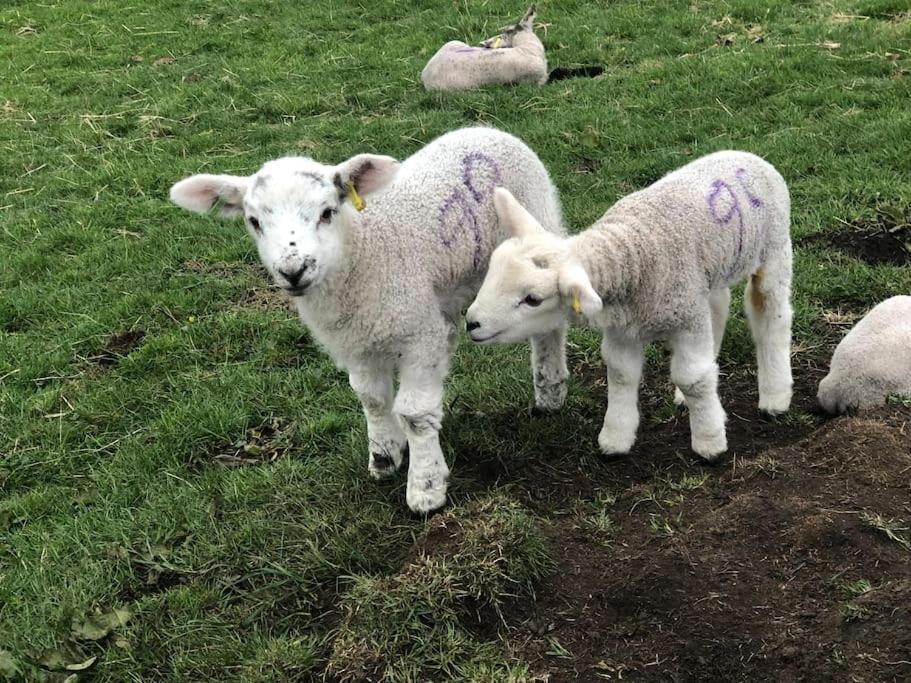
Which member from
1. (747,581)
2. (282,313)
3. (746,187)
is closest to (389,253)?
(746,187)

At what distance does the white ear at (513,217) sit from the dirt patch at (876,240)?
3198 mm

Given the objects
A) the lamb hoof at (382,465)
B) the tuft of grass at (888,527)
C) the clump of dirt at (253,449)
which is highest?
the tuft of grass at (888,527)

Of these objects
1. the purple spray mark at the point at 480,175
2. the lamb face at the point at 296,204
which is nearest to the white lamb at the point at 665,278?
the purple spray mark at the point at 480,175

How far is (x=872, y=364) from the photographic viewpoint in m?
4.18

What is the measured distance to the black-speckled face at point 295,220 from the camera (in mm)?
3346

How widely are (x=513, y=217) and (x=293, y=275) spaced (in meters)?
1.04

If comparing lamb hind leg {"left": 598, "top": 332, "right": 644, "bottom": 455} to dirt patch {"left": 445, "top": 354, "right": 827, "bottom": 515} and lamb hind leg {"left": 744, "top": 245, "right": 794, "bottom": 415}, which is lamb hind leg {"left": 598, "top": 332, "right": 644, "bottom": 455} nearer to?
dirt patch {"left": 445, "top": 354, "right": 827, "bottom": 515}

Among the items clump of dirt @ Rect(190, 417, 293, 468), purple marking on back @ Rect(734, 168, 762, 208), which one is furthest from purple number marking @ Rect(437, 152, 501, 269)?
clump of dirt @ Rect(190, 417, 293, 468)

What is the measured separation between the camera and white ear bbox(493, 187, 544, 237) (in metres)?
3.70

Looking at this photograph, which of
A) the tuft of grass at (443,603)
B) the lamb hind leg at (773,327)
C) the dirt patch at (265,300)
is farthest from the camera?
the dirt patch at (265,300)

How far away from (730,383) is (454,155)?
6.94 ft

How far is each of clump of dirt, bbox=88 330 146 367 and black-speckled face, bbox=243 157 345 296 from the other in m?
2.71

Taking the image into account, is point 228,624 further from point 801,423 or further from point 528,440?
point 801,423

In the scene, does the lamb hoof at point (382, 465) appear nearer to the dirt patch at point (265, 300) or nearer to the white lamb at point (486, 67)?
the dirt patch at point (265, 300)
